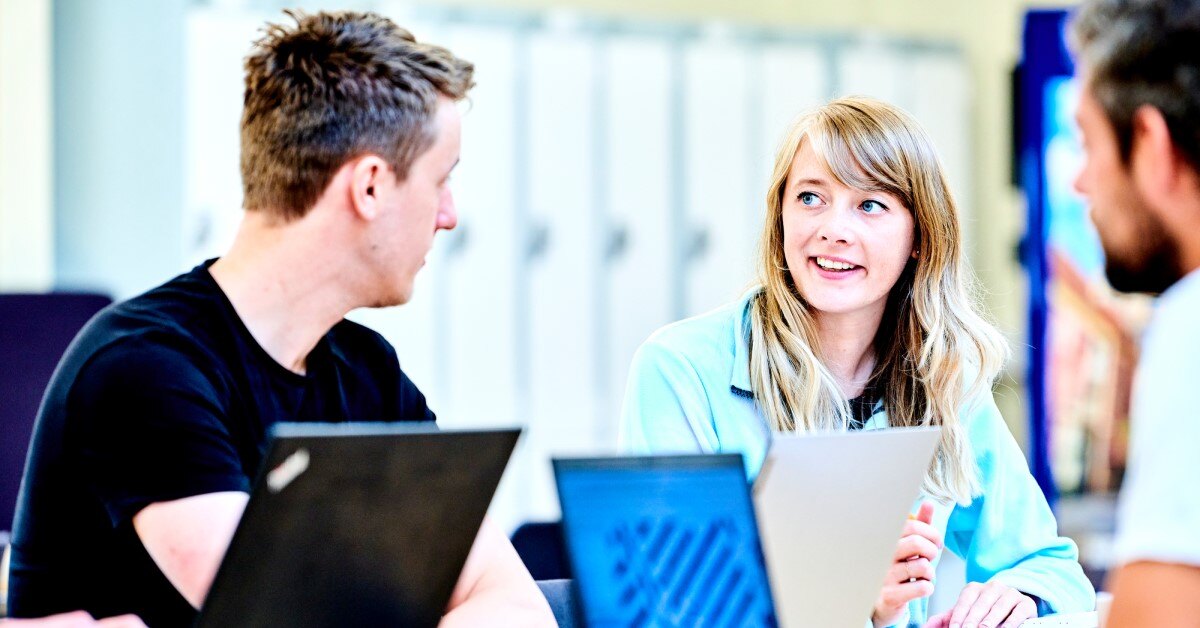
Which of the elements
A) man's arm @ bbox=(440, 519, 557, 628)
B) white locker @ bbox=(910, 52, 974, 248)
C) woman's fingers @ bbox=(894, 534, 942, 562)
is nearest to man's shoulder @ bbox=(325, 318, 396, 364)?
man's arm @ bbox=(440, 519, 557, 628)

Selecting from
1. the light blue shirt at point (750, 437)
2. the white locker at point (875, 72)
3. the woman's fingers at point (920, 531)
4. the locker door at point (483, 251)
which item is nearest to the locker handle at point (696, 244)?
the locker door at point (483, 251)

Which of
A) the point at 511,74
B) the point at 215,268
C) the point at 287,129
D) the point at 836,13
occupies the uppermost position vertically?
the point at 836,13

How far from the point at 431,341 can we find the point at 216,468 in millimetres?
2662

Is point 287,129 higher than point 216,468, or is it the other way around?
point 287,129

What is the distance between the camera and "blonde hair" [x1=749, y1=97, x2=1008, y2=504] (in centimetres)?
197

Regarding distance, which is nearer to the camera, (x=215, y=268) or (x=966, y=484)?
(x=215, y=268)

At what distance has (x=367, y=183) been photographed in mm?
1481

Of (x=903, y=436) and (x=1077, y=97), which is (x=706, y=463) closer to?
(x=903, y=436)

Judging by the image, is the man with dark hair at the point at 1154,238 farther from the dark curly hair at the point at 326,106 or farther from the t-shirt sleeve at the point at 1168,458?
the dark curly hair at the point at 326,106

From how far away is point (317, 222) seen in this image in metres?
1.49

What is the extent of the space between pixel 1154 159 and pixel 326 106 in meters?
0.86

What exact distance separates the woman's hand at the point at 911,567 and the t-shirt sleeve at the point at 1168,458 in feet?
1.87

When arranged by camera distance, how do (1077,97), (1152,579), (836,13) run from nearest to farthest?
(1152,579)
(1077,97)
(836,13)

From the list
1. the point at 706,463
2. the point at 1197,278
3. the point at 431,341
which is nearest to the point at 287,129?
the point at 706,463
